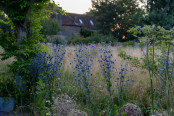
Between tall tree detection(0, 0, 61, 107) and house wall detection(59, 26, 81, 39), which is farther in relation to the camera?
house wall detection(59, 26, 81, 39)

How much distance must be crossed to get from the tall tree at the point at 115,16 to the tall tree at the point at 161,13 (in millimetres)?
4572

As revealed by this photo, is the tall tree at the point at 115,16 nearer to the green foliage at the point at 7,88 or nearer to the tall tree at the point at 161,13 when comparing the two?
the tall tree at the point at 161,13

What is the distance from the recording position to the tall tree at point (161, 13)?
878 inches

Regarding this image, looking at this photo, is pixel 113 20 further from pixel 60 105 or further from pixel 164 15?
pixel 60 105

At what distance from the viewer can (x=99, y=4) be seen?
98.4 feet

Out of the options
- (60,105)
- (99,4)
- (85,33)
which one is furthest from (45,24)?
(60,105)

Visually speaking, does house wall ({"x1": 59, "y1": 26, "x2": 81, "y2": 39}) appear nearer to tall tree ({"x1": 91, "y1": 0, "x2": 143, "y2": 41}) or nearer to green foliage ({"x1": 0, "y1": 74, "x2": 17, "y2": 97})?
tall tree ({"x1": 91, "y1": 0, "x2": 143, "y2": 41})

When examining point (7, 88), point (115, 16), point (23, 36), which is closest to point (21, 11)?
point (23, 36)

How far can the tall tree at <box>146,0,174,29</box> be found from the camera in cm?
2231

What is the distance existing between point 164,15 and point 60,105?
22.4 meters

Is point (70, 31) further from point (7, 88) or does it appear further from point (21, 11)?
point (7, 88)

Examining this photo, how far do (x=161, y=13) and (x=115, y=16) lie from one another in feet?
26.8

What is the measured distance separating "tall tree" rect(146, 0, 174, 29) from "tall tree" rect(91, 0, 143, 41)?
4.57 meters

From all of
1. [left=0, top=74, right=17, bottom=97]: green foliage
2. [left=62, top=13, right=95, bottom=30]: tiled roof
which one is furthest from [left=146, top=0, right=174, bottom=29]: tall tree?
[left=0, top=74, right=17, bottom=97]: green foliage
